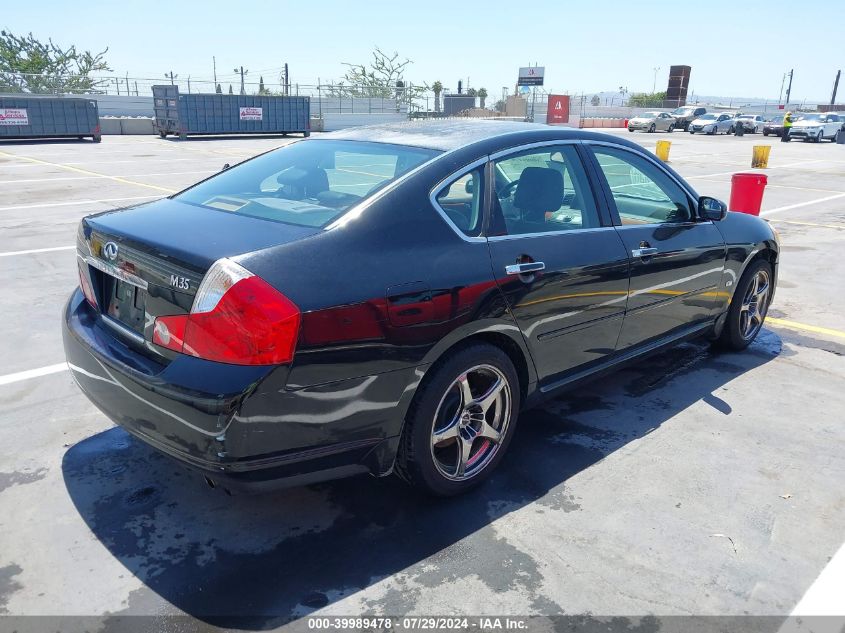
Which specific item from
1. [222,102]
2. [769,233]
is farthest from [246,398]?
[222,102]

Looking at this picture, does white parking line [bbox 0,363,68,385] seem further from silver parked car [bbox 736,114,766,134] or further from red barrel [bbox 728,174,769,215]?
silver parked car [bbox 736,114,766,134]

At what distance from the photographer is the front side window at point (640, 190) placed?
3.96m

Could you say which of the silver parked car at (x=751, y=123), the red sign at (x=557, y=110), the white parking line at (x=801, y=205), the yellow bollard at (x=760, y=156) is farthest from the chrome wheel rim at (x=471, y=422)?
the silver parked car at (x=751, y=123)

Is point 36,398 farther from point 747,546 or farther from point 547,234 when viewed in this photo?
point 747,546

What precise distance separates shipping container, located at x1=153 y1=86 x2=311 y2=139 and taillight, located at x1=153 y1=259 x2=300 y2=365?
95.4 feet

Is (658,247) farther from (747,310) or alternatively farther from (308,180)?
(308,180)

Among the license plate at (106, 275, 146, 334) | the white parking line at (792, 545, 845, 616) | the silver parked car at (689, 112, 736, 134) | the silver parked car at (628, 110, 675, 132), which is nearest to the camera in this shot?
the white parking line at (792, 545, 845, 616)

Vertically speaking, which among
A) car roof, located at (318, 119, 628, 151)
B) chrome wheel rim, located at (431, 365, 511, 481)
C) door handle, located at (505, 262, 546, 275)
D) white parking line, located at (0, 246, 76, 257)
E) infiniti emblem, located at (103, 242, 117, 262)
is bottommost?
white parking line, located at (0, 246, 76, 257)

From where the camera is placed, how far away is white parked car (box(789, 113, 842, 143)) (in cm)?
3856

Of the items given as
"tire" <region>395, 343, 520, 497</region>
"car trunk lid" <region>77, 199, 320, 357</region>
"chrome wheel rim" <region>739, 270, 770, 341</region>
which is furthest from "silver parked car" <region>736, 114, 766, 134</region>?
"car trunk lid" <region>77, 199, 320, 357</region>

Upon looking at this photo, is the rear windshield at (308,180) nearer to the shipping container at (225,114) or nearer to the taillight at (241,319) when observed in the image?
the taillight at (241,319)

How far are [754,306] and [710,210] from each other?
4.12ft

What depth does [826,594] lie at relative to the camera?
8.66ft

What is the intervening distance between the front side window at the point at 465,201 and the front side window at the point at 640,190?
1.00m
